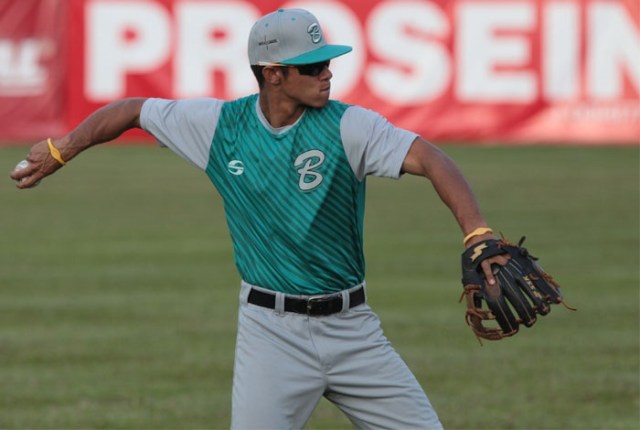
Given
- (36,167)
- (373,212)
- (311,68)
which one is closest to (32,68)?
(373,212)

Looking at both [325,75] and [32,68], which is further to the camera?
[32,68]

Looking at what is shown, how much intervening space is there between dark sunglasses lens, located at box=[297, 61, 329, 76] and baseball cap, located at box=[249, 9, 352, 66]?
46 millimetres

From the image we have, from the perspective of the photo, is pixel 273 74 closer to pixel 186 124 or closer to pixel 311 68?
pixel 311 68

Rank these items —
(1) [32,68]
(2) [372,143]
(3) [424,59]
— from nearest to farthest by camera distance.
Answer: (2) [372,143] < (3) [424,59] < (1) [32,68]

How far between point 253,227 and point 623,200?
1471 cm

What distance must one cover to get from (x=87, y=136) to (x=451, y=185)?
5.66 feet

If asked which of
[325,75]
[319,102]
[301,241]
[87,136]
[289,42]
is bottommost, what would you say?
[301,241]

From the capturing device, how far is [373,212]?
63.5ft

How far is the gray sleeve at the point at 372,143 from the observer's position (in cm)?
568

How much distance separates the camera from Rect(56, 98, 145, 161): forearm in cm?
639

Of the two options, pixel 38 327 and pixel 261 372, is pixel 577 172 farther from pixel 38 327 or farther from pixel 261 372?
pixel 261 372

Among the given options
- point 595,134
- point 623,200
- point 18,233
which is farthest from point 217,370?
point 595,134

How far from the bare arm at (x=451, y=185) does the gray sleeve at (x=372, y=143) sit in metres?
0.04

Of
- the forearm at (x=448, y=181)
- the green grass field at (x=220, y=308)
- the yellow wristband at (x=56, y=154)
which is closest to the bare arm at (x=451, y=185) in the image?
the forearm at (x=448, y=181)
